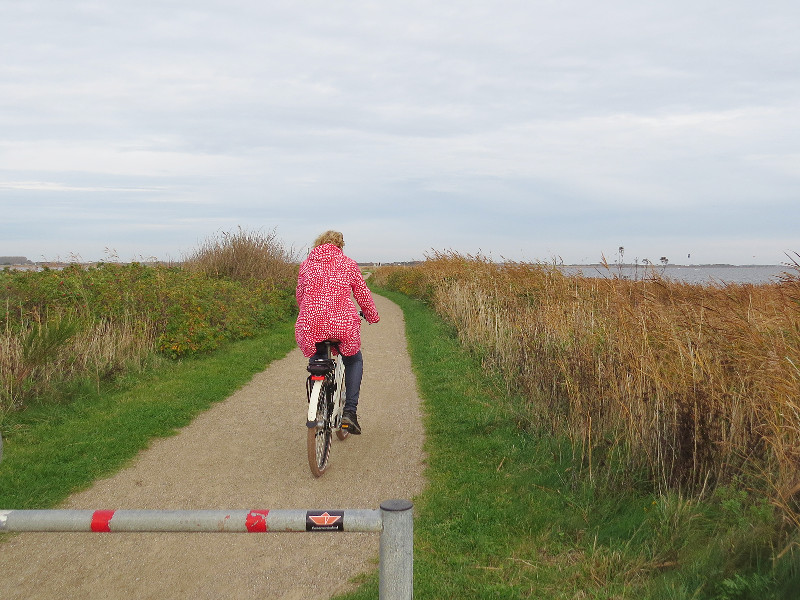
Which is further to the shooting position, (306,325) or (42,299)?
(42,299)

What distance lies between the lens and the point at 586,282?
10609mm

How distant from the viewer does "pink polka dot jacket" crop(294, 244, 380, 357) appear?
5871mm

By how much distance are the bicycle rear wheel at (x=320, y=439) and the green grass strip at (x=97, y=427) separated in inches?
79.5

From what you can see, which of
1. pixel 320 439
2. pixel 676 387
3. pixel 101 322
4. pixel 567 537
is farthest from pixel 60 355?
pixel 676 387

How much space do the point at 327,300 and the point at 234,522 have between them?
12.3ft

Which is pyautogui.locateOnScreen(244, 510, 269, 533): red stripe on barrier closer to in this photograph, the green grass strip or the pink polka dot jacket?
the pink polka dot jacket

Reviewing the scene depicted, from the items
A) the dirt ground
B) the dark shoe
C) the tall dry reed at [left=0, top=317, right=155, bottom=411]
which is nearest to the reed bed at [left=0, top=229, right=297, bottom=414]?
the tall dry reed at [left=0, top=317, right=155, bottom=411]

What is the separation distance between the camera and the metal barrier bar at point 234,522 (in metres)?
2.18

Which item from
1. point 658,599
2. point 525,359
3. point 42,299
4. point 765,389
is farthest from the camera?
point 42,299

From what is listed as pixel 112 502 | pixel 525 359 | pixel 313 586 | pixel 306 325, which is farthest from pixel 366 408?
pixel 313 586

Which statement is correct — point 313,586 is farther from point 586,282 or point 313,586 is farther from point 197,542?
point 586,282

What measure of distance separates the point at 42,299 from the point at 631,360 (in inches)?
373

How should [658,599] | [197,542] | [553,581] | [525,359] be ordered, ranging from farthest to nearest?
[525,359]
[197,542]
[553,581]
[658,599]

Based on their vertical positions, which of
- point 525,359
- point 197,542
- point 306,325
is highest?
point 306,325
